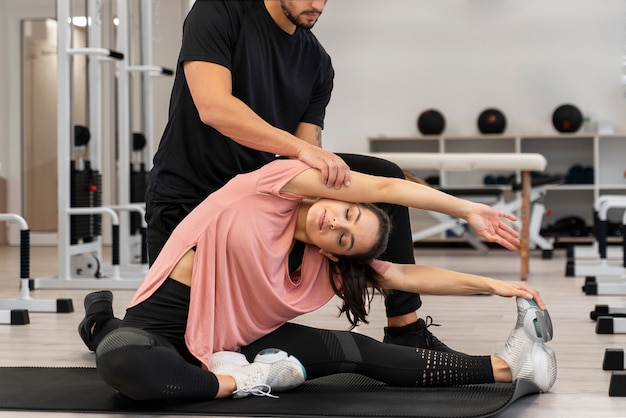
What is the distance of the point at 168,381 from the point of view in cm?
175

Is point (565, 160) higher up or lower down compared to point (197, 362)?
higher up

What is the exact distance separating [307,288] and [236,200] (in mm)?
256

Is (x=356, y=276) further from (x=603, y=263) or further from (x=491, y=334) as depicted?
(x=603, y=263)

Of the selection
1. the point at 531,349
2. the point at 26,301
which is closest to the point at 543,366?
the point at 531,349

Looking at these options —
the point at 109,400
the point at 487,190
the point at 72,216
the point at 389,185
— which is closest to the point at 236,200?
the point at 389,185

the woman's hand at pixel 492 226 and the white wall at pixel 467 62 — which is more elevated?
the white wall at pixel 467 62

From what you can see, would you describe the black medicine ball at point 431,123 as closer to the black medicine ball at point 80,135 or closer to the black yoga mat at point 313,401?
the black medicine ball at point 80,135

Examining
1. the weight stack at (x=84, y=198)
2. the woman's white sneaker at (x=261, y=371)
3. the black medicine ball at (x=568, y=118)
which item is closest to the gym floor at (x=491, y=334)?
the woman's white sneaker at (x=261, y=371)

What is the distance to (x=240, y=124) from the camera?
6.42 feet

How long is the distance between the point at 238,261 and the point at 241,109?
1.06 ft

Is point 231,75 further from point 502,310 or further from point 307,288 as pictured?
point 502,310

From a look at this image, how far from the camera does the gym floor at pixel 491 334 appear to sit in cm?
194

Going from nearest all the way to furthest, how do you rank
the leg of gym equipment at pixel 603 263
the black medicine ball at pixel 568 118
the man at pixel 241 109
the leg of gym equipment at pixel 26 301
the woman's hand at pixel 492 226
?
the woman's hand at pixel 492 226 → the man at pixel 241 109 → the leg of gym equipment at pixel 26 301 → the leg of gym equipment at pixel 603 263 → the black medicine ball at pixel 568 118

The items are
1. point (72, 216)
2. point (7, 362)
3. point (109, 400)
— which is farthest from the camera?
point (72, 216)
